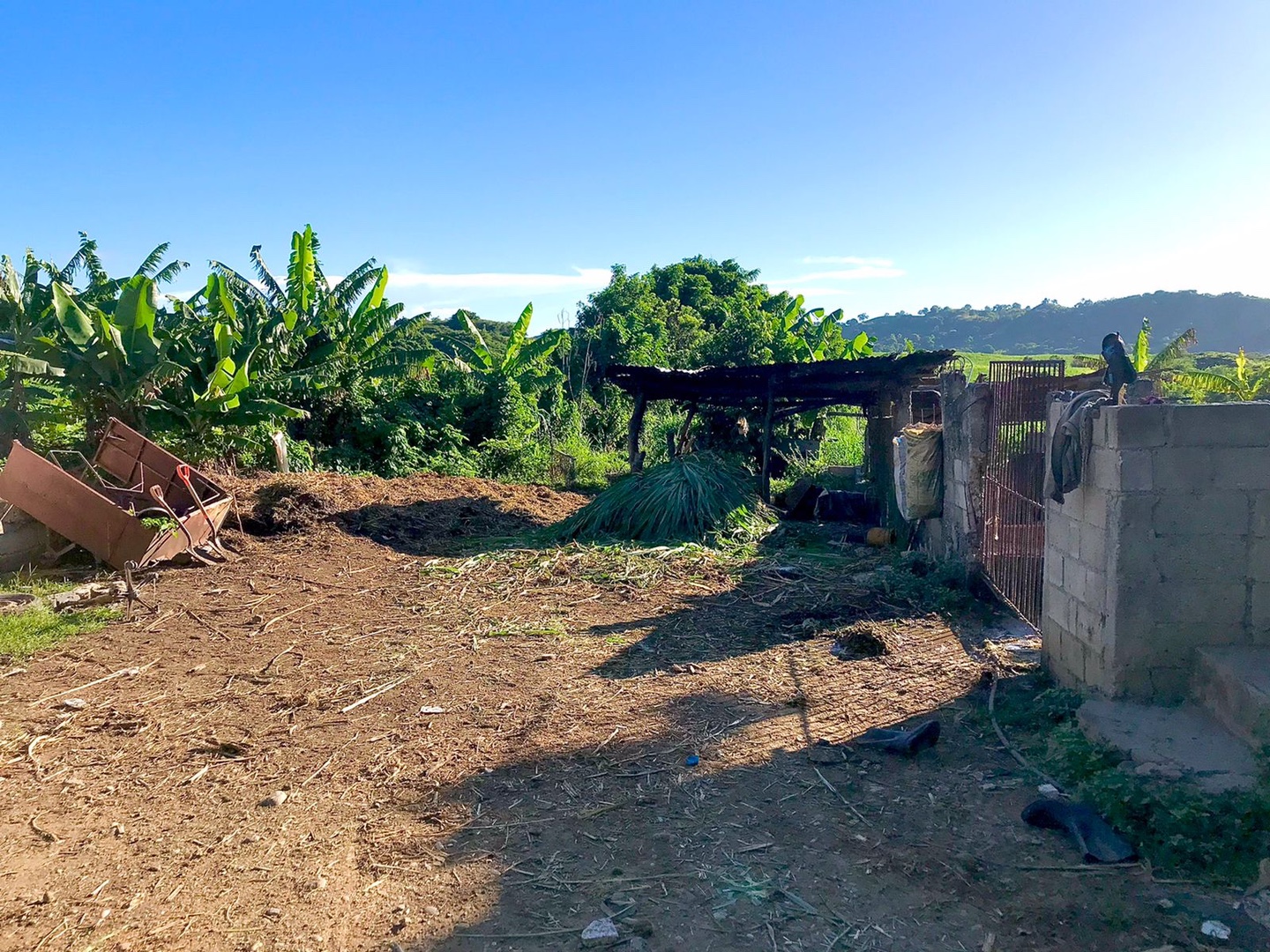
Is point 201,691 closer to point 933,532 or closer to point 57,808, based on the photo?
point 57,808

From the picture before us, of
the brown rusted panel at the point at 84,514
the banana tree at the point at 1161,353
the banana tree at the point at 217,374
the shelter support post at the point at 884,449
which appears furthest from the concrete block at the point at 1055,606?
the banana tree at the point at 1161,353

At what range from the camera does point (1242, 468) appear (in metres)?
4.05

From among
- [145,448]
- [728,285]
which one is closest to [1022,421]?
[145,448]

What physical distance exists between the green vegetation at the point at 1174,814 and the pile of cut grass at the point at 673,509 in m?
6.20

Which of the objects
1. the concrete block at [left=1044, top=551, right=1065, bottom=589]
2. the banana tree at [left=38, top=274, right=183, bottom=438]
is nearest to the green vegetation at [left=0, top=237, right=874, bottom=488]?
the banana tree at [left=38, top=274, right=183, bottom=438]

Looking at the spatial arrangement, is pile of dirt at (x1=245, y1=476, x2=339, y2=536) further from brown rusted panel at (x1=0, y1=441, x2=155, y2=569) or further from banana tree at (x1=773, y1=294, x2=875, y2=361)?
banana tree at (x1=773, y1=294, x2=875, y2=361)

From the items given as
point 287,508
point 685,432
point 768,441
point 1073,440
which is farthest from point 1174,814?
point 685,432

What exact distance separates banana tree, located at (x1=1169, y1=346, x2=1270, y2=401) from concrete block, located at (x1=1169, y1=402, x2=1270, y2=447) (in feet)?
44.5

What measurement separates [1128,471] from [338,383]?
14712 mm

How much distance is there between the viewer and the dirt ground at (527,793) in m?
2.80

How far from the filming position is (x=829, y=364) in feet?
42.6

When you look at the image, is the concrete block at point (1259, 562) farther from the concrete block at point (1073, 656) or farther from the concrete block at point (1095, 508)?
the concrete block at point (1073, 656)

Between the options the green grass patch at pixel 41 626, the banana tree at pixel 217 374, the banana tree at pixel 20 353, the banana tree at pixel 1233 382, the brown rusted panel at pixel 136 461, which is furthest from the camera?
the banana tree at pixel 1233 382

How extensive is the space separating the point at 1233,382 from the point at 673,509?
13.0 metres
